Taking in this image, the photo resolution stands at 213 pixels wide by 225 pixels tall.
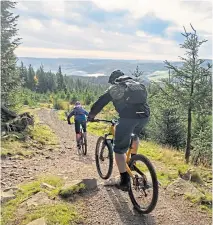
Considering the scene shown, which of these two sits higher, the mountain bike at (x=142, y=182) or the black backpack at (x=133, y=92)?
the black backpack at (x=133, y=92)

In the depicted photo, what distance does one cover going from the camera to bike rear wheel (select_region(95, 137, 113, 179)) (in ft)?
21.9

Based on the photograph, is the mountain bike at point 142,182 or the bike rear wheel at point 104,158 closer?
the mountain bike at point 142,182

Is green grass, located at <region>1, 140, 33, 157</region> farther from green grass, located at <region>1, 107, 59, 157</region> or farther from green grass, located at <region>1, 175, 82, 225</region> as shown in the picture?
green grass, located at <region>1, 175, 82, 225</region>

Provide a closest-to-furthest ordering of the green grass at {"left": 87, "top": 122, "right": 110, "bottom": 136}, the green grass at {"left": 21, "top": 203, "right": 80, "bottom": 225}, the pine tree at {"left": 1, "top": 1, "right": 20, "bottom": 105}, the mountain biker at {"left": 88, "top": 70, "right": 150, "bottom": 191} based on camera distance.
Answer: the green grass at {"left": 21, "top": 203, "right": 80, "bottom": 225} < the mountain biker at {"left": 88, "top": 70, "right": 150, "bottom": 191} < the pine tree at {"left": 1, "top": 1, "right": 20, "bottom": 105} < the green grass at {"left": 87, "top": 122, "right": 110, "bottom": 136}

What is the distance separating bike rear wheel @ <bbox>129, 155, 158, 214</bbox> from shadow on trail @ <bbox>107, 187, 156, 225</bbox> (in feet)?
0.36

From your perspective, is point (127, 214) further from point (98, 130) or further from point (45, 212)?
point (98, 130)

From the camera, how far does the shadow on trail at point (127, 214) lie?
490 centimetres

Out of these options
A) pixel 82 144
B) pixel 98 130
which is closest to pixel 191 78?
pixel 82 144

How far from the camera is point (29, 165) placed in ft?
30.2

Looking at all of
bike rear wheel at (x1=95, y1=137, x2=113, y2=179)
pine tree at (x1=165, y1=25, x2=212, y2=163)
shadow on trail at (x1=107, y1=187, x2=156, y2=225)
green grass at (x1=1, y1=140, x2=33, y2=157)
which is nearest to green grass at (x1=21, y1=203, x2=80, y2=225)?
shadow on trail at (x1=107, y1=187, x2=156, y2=225)

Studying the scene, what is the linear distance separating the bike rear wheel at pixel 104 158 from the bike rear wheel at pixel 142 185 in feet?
4.68

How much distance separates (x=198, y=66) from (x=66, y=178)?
9086 millimetres

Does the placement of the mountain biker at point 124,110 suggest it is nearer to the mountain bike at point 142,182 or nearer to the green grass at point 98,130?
the mountain bike at point 142,182

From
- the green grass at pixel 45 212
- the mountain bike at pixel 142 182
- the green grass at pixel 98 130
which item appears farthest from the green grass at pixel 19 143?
the green grass at pixel 98 130
